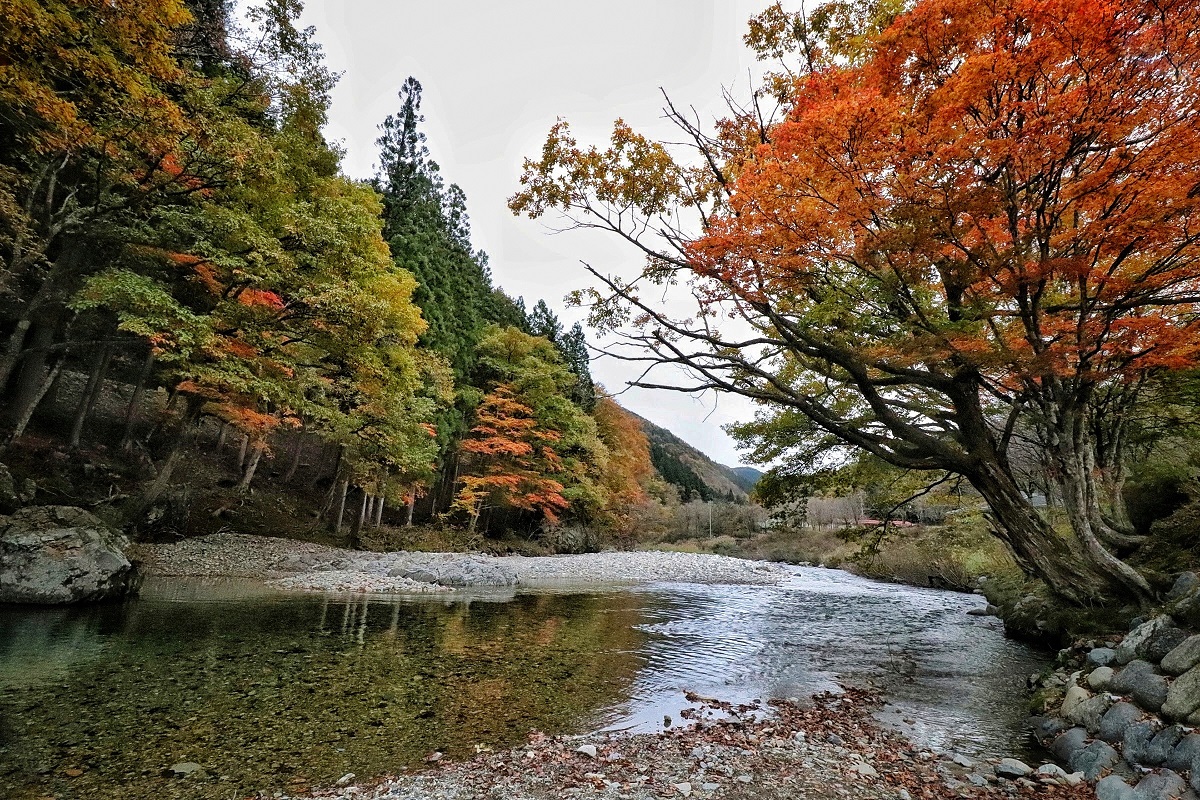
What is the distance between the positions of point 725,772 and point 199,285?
47.9 ft

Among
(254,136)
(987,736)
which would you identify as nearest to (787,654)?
(987,736)

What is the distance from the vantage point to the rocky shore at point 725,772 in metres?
3.56

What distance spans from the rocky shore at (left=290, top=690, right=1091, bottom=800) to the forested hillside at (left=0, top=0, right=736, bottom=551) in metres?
9.66

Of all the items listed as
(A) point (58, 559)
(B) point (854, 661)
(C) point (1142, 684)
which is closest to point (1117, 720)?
(C) point (1142, 684)

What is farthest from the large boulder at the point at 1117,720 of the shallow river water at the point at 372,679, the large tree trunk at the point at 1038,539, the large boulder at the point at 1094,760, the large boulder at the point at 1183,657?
the large tree trunk at the point at 1038,539

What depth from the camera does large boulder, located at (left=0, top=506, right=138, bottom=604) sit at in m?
7.93

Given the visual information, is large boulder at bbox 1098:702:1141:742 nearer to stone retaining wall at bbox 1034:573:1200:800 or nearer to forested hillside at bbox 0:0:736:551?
stone retaining wall at bbox 1034:573:1200:800

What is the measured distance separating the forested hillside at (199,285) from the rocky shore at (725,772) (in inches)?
380

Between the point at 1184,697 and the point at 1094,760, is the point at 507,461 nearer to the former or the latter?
the point at 1094,760

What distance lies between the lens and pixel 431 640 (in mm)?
8078

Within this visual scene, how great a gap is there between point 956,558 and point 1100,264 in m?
15.0

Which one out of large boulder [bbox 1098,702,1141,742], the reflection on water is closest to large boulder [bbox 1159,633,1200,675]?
large boulder [bbox 1098,702,1141,742]

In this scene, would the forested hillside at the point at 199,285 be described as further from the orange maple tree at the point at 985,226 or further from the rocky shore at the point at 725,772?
the rocky shore at the point at 725,772

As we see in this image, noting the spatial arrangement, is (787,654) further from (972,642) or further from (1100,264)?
(1100,264)
